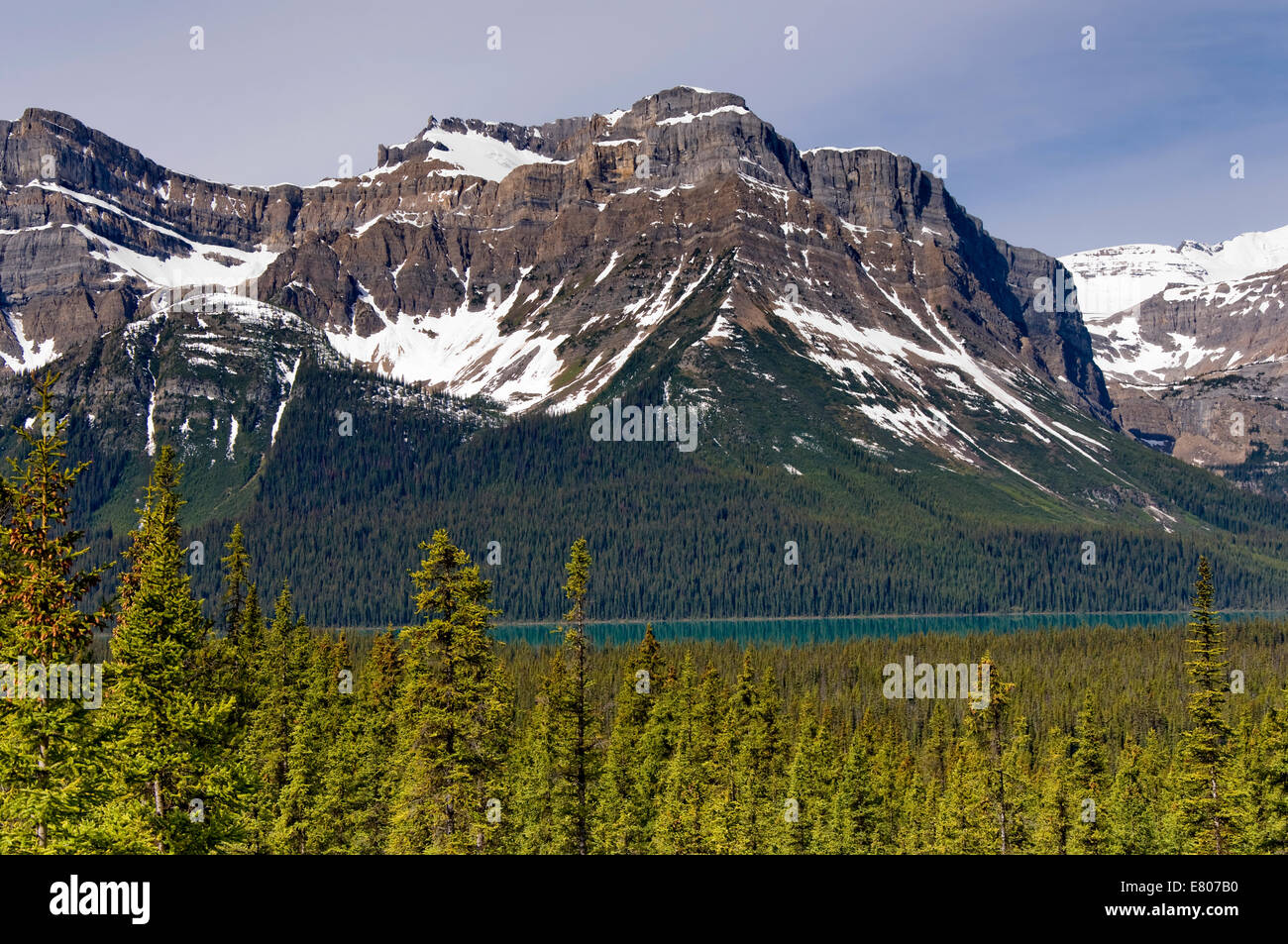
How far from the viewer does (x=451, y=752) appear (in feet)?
140

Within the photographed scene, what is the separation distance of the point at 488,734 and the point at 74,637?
47.8ft

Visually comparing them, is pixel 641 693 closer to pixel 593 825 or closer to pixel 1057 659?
pixel 593 825

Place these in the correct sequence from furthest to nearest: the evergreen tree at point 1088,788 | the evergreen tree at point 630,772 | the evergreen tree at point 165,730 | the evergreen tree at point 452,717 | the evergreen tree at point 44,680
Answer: the evergreen tree at point 1088,788 < the evergreen tree at point 630,772 < the evergreen tree at point 452,717 < the evergreen tree at point 165,730 < the evergreen tree at point 44,680

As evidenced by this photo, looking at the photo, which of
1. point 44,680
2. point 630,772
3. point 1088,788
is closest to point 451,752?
point 44,680

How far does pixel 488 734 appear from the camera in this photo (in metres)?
43.0

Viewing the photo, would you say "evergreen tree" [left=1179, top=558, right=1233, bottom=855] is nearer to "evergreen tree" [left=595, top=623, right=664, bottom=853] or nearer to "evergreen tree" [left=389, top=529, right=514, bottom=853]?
"evergreen tree" [left=595, top=623, right=664, bottom=853]

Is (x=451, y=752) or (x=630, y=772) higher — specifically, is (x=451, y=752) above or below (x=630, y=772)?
above

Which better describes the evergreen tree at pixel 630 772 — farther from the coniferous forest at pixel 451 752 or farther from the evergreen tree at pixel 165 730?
the evergreen tree at pixel 165 730

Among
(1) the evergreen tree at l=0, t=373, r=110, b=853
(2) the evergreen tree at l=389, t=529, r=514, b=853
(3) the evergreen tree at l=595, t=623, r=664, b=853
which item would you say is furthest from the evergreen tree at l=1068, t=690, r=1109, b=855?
(1) the evergreen tree at l=0, t=373, r=110, b=853

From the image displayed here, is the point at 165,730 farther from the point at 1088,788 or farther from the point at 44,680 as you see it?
the point at 1088,788

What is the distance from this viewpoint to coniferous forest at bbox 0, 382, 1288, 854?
33.8 metres

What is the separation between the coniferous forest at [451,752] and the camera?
3381 centimetres

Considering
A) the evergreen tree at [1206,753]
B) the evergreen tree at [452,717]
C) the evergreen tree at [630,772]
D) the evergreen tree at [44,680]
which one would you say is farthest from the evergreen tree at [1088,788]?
the evergreen tree at [44,680]
